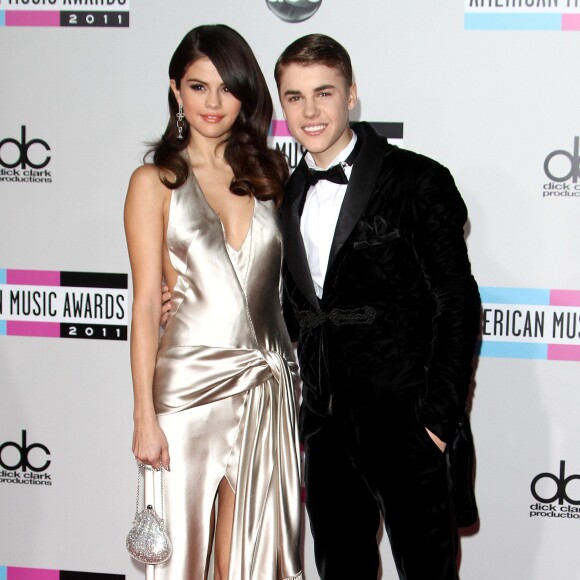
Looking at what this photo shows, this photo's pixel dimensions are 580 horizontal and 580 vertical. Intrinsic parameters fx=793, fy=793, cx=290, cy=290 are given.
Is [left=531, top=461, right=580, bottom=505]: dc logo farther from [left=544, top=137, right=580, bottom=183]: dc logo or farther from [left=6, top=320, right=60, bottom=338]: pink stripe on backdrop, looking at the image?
[left=6, top=320, right=60, bottom=338]: pink stripe on backdrop

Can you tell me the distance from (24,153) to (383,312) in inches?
70.0

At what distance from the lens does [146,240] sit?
2.20 metres

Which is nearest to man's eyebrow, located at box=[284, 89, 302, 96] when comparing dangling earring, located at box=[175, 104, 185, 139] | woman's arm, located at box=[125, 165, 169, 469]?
dangling earring, located at box=[175, 104, 185, 139]

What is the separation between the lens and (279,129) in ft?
10.1

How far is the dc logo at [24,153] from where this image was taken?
3.17 metres

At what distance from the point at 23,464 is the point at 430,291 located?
203cm

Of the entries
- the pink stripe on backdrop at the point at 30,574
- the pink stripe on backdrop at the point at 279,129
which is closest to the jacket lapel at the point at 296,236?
the pink stripe on backdrop at the point at 279,129

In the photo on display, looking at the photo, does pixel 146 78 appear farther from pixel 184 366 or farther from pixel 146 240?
pixel 184 366

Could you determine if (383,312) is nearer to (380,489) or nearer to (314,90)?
(380,489)

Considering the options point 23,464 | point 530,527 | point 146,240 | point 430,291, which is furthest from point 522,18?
point 23,464

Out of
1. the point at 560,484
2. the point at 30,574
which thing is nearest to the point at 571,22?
the point at 560,484

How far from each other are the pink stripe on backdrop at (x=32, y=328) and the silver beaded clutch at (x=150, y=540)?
1.25 m

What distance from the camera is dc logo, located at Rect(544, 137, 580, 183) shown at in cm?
290

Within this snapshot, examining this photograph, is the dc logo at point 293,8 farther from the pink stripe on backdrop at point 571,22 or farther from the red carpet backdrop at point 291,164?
the pink stripe on backdrop at point 571,22
